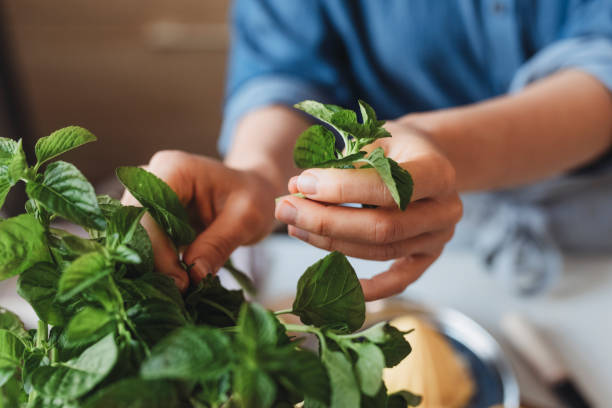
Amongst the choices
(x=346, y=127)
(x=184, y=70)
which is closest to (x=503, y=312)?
(x=346, y=127)

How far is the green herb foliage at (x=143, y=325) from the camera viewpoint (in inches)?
4.6

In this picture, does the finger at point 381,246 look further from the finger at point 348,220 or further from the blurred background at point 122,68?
the blurred background at point 122,68

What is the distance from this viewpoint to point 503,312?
46cm

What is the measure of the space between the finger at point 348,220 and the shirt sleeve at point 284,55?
0.30 meters

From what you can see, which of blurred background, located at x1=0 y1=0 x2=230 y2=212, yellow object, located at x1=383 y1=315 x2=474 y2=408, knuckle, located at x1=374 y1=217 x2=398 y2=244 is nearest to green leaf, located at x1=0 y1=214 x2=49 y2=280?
knuckle, located at x1=374 y1=217 x2=398 y2=244

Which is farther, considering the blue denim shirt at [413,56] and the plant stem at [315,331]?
the blue denim shirt at [413,56]

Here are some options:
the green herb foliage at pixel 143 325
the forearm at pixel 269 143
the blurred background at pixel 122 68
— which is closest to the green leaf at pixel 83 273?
the green herb foliage at pixel 143 325

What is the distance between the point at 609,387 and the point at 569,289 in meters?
0.10

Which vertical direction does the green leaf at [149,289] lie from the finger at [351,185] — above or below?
A: below

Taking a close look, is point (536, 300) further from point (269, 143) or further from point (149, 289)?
point (149, 289)

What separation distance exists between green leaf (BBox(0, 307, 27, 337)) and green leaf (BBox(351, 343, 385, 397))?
0.11 m

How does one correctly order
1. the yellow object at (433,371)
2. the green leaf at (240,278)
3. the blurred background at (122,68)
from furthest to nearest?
the blurred background at (122,68), the yellow object at (433,371), the green leaf at (240,278)

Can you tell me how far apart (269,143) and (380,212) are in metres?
0.23

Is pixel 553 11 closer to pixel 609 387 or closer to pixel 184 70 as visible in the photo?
pixel 609 387
